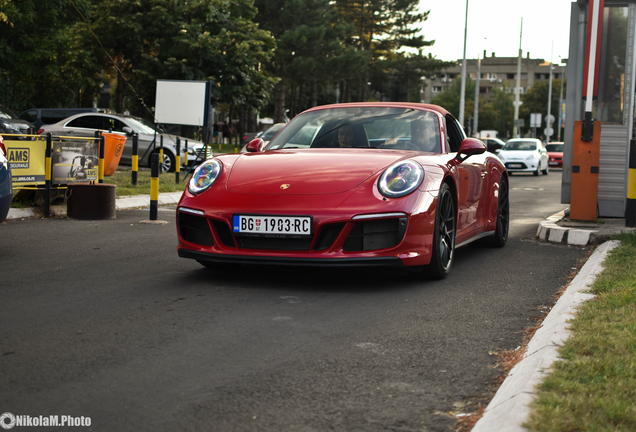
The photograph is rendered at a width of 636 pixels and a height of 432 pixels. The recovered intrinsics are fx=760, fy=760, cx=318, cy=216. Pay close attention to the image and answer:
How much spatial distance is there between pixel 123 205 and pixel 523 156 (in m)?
22.0

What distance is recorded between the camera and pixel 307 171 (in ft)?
17.4

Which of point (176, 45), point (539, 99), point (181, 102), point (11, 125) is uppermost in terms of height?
point (539, 99)

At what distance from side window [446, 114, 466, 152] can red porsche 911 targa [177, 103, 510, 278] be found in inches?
13.1

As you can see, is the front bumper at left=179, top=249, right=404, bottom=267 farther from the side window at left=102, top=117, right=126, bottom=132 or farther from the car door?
the side window at left=102, top=117, right=126, bottom=132

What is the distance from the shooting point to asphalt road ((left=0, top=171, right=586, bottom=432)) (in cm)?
284

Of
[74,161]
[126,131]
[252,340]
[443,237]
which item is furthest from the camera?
[126,131]

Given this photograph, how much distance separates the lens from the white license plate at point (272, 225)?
4.93 meters

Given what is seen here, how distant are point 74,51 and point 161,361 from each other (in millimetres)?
31416

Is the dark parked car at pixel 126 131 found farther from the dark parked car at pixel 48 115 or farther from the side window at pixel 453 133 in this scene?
the side window at pixel 453 133

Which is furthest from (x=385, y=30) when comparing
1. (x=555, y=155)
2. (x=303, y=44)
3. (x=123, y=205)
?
(x=123, y=205)

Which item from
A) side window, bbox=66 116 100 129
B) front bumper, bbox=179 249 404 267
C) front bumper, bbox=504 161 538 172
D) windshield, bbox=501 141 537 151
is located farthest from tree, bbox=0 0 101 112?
front bumper, bbox=179 249 404 267

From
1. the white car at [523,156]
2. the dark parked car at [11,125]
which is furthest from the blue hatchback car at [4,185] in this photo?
the white car at [523,156]

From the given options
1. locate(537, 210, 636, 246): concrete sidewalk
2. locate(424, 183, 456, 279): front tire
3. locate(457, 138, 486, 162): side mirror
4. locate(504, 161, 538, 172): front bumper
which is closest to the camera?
locate(424, 183, 456, 279): front tire

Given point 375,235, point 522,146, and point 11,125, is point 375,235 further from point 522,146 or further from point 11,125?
point 522,146
